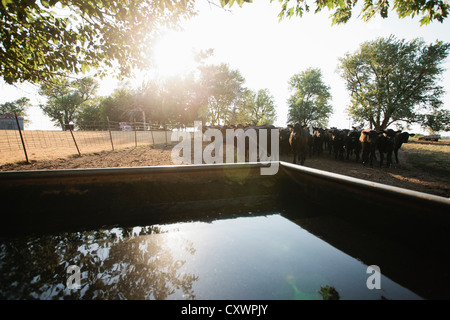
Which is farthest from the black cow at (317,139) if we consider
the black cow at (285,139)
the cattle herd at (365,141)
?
the black cow at (285,139)

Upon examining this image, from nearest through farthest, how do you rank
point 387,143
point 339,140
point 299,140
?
point 387,143 < point 299,140 < point 339,140

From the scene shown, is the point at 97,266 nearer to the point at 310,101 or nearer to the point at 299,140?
the point at 299,140

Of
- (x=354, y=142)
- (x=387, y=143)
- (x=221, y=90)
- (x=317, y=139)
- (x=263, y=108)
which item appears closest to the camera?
(x=387, y=143)

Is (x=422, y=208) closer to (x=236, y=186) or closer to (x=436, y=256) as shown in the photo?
(x=436, y=256)

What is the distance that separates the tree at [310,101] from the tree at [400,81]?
49.2 feet

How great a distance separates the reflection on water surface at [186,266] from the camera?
1616mm

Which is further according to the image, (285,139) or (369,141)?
(285,139)

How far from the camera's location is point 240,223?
291 centimetres

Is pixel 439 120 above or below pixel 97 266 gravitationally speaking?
above

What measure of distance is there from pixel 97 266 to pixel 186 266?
0.90 meters

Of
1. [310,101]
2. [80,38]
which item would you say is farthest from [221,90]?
[80,38]

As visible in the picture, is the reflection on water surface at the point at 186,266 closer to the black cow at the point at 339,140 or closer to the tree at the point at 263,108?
the black cow at the point at 339,140

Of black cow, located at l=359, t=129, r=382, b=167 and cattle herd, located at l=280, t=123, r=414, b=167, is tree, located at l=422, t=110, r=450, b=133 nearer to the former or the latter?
cattle herd, located at l=280, t=123, r=414, b=167
